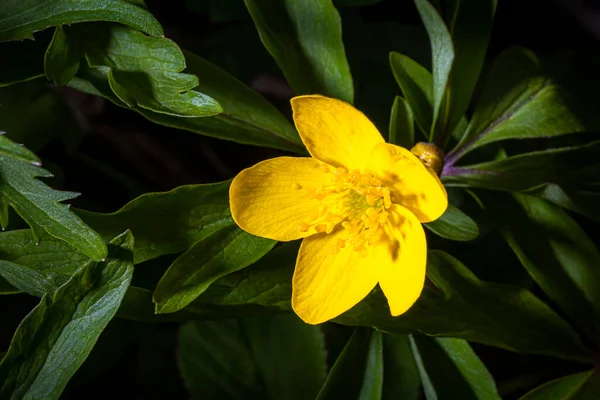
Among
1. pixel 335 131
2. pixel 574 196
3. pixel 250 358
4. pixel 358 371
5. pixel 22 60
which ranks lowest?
pixel 250 358

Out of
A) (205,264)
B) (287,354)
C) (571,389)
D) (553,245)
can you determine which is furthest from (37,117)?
(571,389)

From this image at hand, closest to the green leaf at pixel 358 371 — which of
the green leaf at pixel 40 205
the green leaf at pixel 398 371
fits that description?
the green leaf at pixel 398 371

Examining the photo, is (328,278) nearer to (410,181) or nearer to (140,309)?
(410,181)

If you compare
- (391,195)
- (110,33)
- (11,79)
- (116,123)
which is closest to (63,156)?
(116,123)

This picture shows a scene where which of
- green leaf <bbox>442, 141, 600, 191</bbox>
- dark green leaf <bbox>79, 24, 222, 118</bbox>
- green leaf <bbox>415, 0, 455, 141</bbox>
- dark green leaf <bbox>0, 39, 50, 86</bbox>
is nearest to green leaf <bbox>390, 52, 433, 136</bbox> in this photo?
green leaf <bbox>415, 0, 455, 141</bbox>

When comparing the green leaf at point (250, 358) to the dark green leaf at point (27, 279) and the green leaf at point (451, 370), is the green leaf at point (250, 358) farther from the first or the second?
the dark green leaf at point (27, 279)

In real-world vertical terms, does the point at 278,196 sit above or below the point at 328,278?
above
